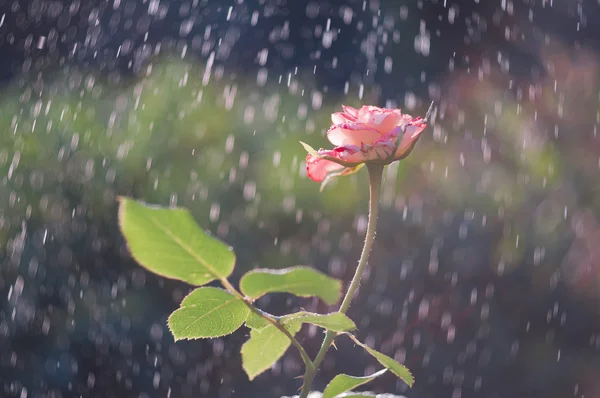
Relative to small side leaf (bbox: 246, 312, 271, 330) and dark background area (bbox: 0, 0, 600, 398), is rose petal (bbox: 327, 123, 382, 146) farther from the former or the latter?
dark background area (bbox: 0, 0, 600, 398)

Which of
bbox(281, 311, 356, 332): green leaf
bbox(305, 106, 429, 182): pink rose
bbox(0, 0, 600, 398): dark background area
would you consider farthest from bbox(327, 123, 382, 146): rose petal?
bbox(0, 0, 600, 398): dark background area

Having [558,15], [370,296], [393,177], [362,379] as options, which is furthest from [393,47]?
[362,379]

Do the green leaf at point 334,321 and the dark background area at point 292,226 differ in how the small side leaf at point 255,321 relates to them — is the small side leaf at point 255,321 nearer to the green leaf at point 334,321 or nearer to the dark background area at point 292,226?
the green leaf at point 334,321

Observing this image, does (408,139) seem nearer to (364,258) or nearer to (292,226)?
(364,258)

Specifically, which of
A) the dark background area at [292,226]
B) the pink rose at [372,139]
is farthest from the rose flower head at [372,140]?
the dark background area at [292,226]

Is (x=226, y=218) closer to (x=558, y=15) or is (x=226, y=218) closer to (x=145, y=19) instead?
(x=145, y=19)

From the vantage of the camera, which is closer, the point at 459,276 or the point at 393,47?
the point at 459,276

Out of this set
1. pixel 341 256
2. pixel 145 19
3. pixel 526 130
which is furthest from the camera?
pixel 145 19

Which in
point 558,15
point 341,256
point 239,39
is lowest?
point 341,256
